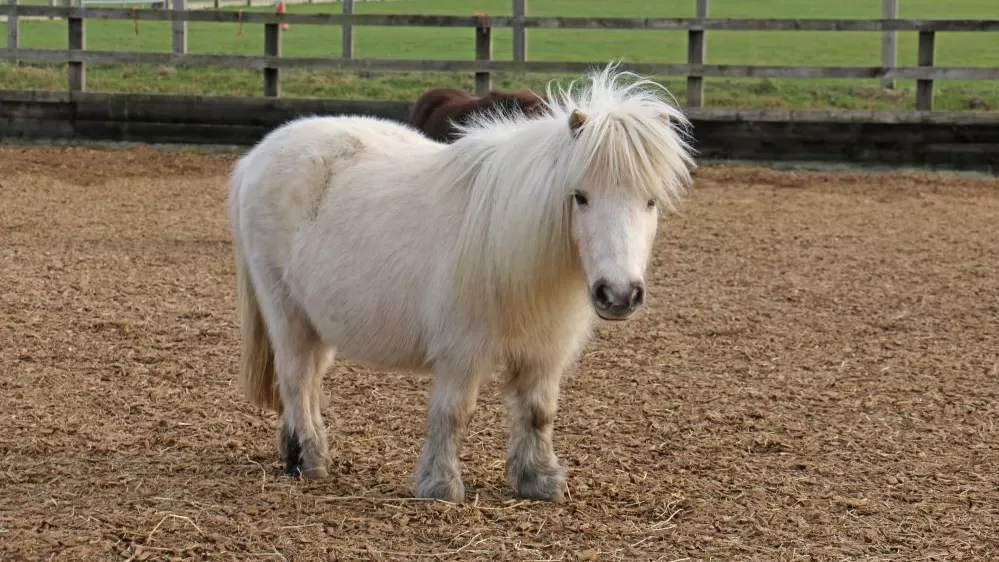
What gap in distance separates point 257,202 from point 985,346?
3.98 meters

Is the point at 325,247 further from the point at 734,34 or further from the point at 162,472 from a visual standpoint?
the point at 734,34

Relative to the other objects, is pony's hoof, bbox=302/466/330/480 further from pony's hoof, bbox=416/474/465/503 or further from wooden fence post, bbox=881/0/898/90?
wooden fence post, bbox=881/0/898/90

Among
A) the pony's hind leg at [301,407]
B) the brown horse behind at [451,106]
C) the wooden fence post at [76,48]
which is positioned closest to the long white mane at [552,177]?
the pony's hind leg at [301,407]

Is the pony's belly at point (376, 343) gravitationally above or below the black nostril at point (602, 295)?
below

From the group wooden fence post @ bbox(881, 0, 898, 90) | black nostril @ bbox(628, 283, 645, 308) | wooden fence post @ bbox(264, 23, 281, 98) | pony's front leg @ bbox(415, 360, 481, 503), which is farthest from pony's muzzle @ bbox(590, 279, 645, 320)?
wooden fence post @ bbox(881, 0, 898, 90)

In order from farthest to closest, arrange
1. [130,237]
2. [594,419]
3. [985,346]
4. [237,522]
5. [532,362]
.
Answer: [130,237] → [985,346] → [594,419] → [532,362] → [237,522]

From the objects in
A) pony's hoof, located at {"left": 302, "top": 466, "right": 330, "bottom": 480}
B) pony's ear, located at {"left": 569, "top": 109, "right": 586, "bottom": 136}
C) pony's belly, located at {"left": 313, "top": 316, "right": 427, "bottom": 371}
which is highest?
pony's ear, located at {"left": 569, "top": 109, "right": 586, "bottom": 136}

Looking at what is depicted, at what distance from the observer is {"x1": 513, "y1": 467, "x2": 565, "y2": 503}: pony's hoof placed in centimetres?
421

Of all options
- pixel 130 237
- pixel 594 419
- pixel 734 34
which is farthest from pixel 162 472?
pixel 734 34

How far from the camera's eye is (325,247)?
438cm

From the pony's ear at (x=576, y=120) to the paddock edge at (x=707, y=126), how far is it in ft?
31.3

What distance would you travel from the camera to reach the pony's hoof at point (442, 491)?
4066mm

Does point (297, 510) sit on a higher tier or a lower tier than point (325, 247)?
lower

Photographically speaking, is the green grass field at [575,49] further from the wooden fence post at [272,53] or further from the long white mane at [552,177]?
the long white mane at [552,177]
